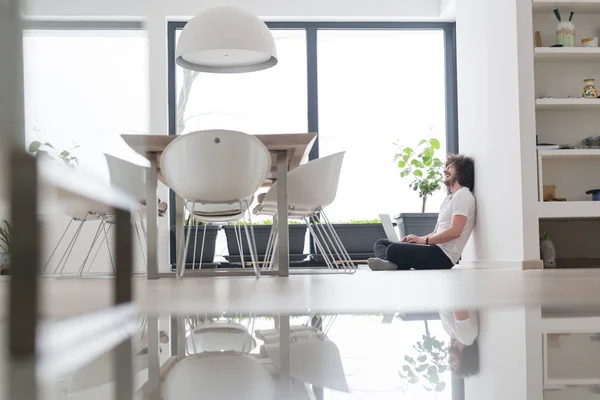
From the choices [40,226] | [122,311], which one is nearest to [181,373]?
[40,226]

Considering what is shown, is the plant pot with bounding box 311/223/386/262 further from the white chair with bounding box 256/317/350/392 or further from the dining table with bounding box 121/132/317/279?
the white chair with bounding box 256/317/350/392

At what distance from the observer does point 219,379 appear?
0.65 metres

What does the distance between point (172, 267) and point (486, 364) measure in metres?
5.90

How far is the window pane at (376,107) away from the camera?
6.73 metres

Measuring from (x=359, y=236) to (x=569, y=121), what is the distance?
7.65 feet

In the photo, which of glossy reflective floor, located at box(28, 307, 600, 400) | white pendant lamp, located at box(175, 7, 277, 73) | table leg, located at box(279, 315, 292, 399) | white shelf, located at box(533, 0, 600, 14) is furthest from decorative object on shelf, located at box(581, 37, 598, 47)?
table leg, located at box(279, 315, 292, 399)

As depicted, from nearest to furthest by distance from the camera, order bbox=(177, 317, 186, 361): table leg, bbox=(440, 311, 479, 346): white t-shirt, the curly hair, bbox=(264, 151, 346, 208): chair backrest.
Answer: bbox=(177, 317, 186, 361): table leg, bbox=(440, 311, 479, 346): white t-shirt, bbox=(264, 151, 346, 208): chair backrest, the curly hair

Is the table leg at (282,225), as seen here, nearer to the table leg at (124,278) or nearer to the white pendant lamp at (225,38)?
the white pendant lamp at (225,38)

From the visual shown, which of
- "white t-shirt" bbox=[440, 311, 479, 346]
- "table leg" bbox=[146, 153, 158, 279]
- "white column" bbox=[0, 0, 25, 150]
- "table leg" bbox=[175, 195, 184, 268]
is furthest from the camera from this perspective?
"table leg" bbox=[175, 195, 184, 268]

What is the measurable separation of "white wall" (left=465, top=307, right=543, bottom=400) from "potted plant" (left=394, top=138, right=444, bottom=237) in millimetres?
5144

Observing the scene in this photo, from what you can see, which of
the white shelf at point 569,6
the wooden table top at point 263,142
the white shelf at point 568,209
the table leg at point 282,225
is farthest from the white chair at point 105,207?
the white shelf at point 569,6

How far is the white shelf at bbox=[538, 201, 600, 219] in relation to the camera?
464 centimetres

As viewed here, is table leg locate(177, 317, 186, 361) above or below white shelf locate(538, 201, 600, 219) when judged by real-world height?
below

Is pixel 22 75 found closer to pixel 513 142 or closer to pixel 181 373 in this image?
pixel 181 373
